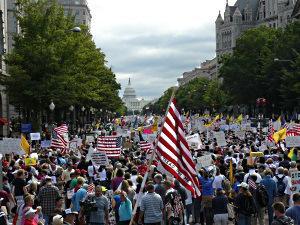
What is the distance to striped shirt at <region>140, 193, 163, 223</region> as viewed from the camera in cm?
1488

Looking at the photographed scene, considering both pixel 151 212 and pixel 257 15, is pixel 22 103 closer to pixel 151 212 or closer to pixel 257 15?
pixel 151 212

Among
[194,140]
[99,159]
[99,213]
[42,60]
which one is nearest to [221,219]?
[99,213]

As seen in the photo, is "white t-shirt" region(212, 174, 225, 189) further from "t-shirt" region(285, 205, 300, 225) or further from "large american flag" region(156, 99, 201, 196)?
"large american flag" region(156, 99, 201, 196)

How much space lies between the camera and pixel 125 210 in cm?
1577

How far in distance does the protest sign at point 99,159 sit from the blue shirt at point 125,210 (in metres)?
6.98

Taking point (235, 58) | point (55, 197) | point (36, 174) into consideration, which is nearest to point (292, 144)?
point (36, 174)

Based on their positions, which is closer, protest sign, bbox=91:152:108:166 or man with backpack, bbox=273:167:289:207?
man with backpack, bbox=273:167:289:207

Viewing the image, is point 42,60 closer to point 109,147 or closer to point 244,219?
point 109,147

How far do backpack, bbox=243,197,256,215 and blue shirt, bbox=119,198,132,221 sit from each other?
2.54m

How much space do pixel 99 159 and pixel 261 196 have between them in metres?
6.78

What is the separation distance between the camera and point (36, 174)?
2188 centimetres

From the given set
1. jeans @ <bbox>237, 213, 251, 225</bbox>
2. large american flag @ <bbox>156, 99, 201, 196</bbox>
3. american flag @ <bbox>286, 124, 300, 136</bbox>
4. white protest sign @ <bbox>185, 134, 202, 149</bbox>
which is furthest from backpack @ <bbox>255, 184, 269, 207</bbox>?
american flag @ <bbox>286, 124, 300, 136</bbox>

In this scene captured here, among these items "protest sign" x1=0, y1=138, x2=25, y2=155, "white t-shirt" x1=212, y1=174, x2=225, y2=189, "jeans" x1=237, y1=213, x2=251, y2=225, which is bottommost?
"jeans" x1=237, y1=213, x2=251, y2=225

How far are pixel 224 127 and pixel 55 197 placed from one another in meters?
38.1
